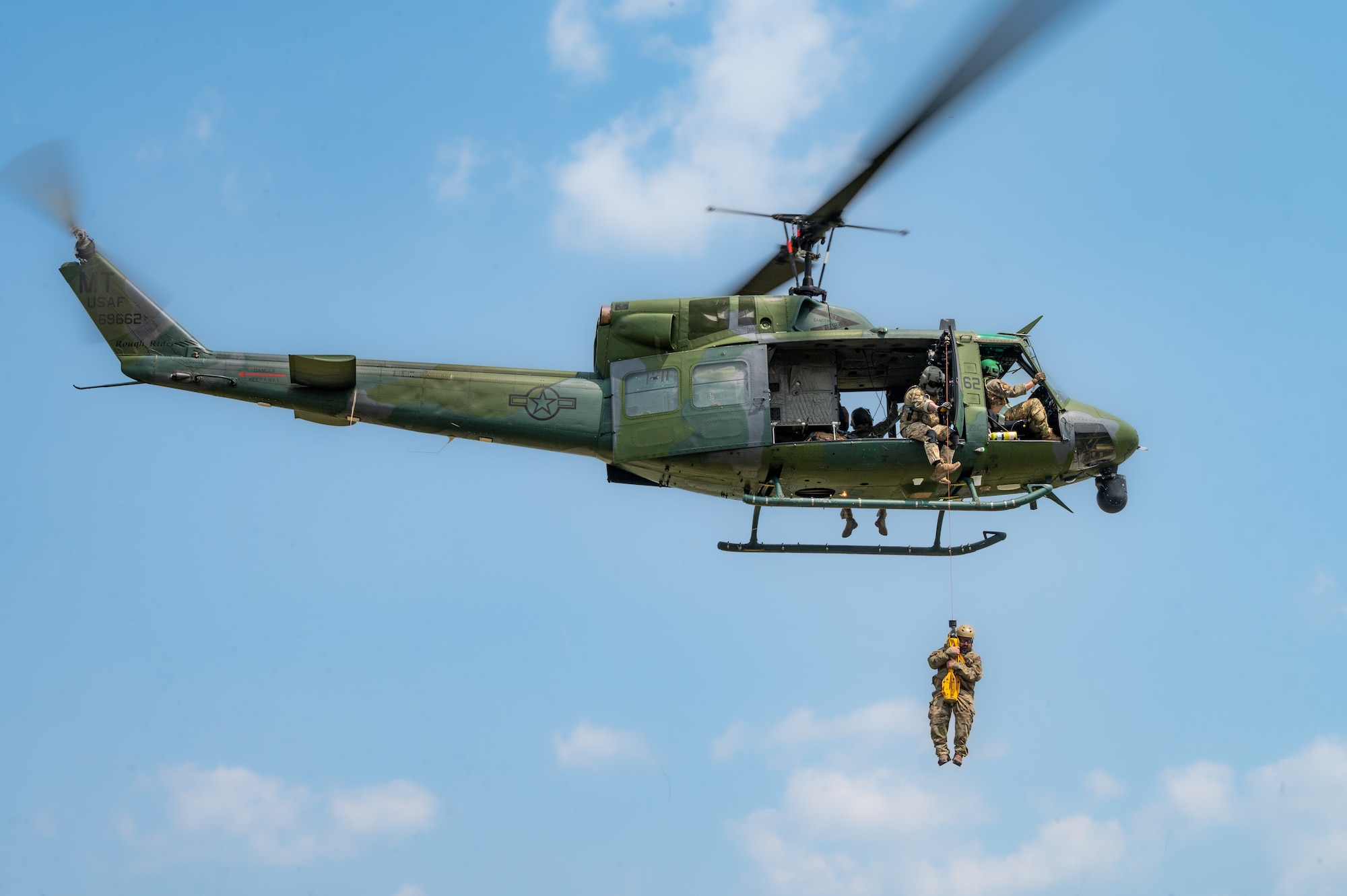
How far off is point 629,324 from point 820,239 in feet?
8.35

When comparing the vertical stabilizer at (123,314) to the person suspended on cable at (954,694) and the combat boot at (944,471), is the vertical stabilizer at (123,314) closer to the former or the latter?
the combat boot at (944,471)

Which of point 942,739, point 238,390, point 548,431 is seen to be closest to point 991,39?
point 548,431

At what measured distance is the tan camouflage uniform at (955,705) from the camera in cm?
1608

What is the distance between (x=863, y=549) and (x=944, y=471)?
1426mm

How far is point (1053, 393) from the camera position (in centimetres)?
1627

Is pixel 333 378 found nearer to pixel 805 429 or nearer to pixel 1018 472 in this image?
pixel 805 429

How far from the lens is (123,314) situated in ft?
56.3

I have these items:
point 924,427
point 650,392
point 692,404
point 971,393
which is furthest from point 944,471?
point 650,392

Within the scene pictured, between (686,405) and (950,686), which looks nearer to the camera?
(686,405)

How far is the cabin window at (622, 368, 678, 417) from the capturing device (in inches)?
626

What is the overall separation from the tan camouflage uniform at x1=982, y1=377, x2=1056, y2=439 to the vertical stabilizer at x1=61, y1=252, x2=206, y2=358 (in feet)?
30.3

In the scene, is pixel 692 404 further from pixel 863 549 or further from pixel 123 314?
pixel 123 314

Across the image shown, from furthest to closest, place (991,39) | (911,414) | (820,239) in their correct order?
(820,239) < (911,414) < (991,39)

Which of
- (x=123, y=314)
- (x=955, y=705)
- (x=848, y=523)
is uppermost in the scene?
(x=123, y=314)
